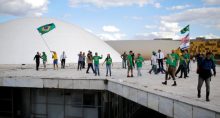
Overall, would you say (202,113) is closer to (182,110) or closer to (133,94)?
(182,110)

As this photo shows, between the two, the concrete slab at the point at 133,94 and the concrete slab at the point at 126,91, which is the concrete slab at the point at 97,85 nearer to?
the concrete slab at the point at 126,91

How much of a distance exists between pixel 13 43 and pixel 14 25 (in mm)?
4524

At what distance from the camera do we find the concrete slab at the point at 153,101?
8.75 m

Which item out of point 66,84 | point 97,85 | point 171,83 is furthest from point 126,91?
point 66,84

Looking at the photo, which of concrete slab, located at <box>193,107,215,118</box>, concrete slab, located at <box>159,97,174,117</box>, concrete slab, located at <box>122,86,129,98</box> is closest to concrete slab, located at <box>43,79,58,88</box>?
concrete slab, located at <box>122,86,129,98</box>

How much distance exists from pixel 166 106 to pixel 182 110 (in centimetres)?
86

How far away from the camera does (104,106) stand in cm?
1667

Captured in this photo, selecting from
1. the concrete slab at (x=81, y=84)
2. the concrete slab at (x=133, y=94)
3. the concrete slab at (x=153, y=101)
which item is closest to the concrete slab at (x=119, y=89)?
the concrete slab at (x=133, y=94)

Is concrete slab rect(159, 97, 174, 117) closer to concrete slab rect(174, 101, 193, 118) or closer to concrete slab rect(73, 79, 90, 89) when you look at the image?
concrete slab rect(174, 101, 193, 118)

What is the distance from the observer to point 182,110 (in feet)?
24.0

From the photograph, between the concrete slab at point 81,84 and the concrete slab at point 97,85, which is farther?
the concrete slab at point 81,84

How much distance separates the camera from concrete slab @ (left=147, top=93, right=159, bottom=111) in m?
→ 8.75

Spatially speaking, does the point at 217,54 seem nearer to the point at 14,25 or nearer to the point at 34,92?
the point at 14,25

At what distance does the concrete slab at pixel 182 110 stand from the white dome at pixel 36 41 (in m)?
23.5
